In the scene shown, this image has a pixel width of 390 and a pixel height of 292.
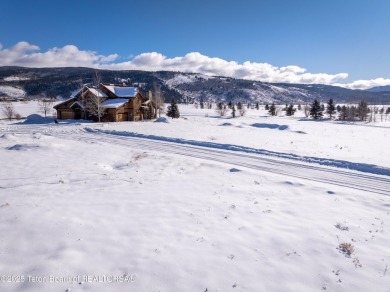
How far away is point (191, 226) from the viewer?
27.4 feet

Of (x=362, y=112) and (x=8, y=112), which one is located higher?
(x=362, y=112)

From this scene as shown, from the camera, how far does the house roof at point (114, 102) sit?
1850 inches

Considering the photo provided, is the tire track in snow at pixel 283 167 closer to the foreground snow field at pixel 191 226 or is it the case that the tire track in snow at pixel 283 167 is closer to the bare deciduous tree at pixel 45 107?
the foreground snow field at pixel 191 226

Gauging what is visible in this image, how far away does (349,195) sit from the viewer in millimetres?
11570

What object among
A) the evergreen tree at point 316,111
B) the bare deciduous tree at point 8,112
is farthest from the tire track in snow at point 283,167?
the evergreen tree at point 316,111

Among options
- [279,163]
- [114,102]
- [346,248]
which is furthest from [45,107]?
[346,248]

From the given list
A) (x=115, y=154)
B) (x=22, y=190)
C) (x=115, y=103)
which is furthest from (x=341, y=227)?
(x=115, y=103)

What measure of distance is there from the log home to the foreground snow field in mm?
32067

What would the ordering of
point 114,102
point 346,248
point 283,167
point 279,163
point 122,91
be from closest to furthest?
point 346,248
point 283,167
point 279,163
point 114,102
point 122,91

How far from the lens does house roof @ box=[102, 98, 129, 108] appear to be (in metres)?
47.0

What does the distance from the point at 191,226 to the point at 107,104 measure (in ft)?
145

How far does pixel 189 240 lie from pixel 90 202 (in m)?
4.61

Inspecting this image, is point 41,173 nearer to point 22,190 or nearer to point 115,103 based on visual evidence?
point 22,190

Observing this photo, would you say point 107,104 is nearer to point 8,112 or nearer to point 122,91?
point 122,91
